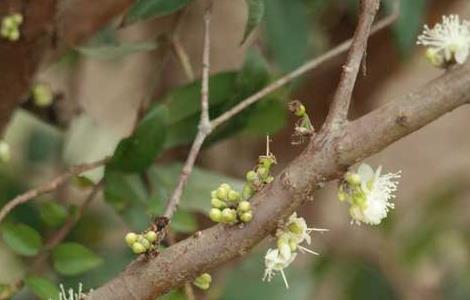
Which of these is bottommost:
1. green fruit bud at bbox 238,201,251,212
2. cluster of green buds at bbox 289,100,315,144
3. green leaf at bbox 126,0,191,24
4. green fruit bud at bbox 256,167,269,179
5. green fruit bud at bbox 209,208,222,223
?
green fruit bud at bbox 238,201,251,212

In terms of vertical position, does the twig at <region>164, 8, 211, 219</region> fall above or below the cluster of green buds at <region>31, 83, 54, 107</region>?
below

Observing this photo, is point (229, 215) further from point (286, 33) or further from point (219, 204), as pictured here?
point (286, 33)

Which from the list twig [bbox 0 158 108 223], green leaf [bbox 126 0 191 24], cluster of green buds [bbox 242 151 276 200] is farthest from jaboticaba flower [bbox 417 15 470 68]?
twig [bbox 0 158 108 223]

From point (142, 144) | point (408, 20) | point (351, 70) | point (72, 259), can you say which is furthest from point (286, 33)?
point (351, 70)

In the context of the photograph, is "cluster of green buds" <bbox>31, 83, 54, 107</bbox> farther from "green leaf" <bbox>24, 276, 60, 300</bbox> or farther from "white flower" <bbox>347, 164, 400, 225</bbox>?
"white flower" <bbox>347, 164, 400, 225</bbox>

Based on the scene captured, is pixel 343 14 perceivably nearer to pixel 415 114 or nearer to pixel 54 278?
pixel 54 278

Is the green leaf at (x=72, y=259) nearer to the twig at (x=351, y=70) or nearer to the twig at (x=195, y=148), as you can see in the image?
the twig at (x=195, y=148)

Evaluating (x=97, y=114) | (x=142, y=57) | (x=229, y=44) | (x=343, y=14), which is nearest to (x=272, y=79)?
(x=343, y=14)
